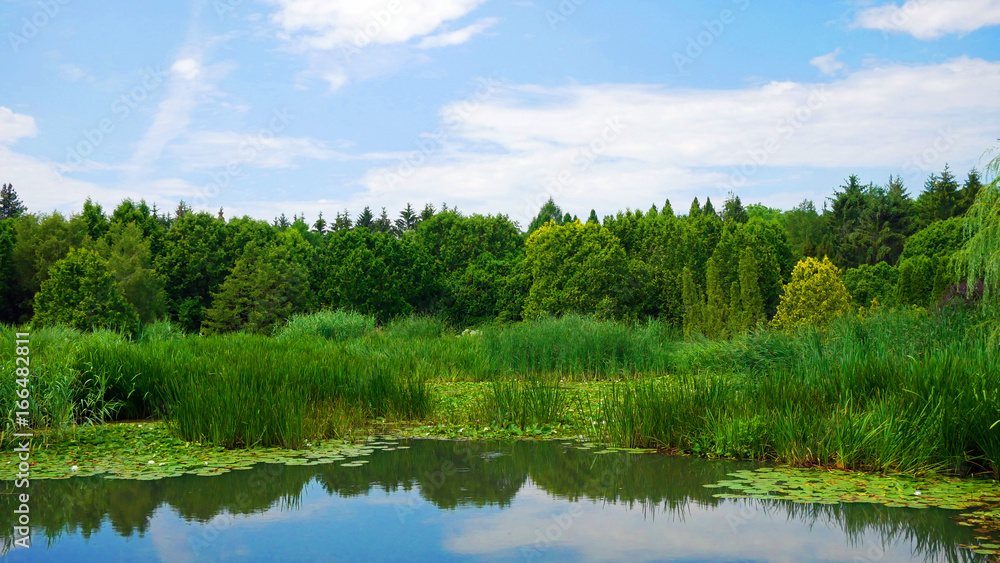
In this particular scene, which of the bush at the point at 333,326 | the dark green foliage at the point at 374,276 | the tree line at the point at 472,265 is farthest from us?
the dark green foliage at the point at 374,276

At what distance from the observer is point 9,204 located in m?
55.5

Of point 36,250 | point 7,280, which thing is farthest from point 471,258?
point 7,280

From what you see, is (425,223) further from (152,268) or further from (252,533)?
(252,533)

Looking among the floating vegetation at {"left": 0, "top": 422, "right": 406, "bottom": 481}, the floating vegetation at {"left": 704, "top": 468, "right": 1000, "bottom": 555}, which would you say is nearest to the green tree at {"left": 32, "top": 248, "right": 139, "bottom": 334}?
the floating vegetation at {"left": 0, "top": 422, "right": 406, "bottom": 481}

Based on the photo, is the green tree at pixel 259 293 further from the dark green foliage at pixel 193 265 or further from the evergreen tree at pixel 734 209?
the evergreen tree at pixel 734 209

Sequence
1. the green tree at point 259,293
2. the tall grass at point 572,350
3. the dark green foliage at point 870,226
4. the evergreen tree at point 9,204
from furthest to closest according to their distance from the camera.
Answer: the evergreen tree at point 9,204
the dark green foliage at point 870,226
the green tree at point 259,293
the tall grass at point 572,350

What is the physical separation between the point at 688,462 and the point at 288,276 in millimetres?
31449

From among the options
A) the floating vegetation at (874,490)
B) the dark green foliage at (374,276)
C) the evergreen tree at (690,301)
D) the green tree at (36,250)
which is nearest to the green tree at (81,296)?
the green tree at (36,250)

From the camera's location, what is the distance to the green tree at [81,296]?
97.1ft

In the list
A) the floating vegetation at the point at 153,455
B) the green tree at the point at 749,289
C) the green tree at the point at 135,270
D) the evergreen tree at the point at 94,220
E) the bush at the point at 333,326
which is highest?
the evergreen tree at the point at 94,220

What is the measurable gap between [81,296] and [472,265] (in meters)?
17.4

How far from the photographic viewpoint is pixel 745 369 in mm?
11852

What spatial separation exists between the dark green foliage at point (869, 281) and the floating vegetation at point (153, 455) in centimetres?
3141

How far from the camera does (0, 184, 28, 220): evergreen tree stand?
54.7 meters
